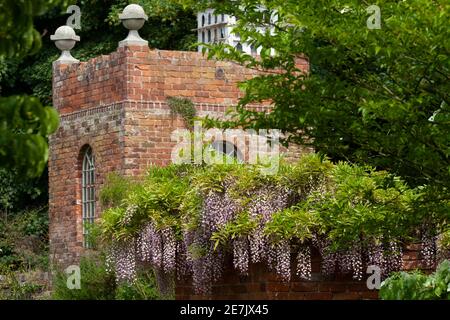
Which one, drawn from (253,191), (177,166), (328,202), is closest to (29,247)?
(177,166)


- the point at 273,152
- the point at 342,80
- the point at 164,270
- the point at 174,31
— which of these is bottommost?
the point at 164,270

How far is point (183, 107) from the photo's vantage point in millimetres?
21906

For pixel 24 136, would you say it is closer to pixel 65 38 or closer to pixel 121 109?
pixel 121 109

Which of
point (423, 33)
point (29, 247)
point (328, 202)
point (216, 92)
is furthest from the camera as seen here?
point (29, 247)

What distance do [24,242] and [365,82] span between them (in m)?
15.1

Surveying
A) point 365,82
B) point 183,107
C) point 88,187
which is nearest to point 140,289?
point 183,107

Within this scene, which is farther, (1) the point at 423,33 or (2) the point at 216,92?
(2) the point at 216,92

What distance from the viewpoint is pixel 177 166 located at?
1598cm

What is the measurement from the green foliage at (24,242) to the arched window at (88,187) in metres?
1.44

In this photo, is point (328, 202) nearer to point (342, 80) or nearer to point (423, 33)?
point (342, 80)

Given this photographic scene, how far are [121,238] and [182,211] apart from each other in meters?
0.91

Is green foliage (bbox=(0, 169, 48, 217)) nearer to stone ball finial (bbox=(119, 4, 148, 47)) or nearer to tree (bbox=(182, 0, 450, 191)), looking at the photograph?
stone ball finial (bbox=(119, 4, 148, 47))

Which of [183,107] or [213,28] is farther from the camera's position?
[213,28]

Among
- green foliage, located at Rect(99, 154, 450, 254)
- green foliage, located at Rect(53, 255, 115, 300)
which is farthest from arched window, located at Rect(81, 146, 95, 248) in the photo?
green foliage, located at Rect(99, 154, 450, 254)
